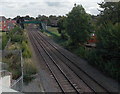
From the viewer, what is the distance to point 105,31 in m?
18.7

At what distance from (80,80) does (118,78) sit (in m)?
2.86

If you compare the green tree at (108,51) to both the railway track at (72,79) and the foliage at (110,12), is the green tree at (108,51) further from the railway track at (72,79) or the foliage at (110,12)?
the foliage at (110,12)

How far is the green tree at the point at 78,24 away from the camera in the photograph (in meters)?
30.9

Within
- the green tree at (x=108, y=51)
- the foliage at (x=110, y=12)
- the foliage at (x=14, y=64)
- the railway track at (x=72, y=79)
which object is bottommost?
the railway track at (x=72, y=79)

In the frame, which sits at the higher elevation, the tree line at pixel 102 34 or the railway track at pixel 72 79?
the tree line at pixel 102 34

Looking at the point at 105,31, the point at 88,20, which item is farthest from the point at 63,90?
the point at 88,20

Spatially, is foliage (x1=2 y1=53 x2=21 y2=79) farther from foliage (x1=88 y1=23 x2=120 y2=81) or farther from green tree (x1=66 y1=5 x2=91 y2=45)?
green tree (x1=66 y1=5 x2=91 y2=45)

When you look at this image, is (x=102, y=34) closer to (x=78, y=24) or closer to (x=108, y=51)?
(x=108, y=51)

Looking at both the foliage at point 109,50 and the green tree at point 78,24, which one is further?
the green tree at point 78,24

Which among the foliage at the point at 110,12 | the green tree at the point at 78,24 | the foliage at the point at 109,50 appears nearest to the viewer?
the foliage at the point at 109,50

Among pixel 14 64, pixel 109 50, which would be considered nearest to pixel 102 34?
pixel 109 50

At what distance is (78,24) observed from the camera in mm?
31266

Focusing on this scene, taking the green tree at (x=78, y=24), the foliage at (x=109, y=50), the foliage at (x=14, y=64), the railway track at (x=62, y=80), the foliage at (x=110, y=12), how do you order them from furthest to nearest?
the green tree at (x=78, y=24) → the foliage at (x=110, y=12) → the foliage at (x=109, y=50) → the foliage at (x=14, y=64) → the railway track at (x=62, y=80)

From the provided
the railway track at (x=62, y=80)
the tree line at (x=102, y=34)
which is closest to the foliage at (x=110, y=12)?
the tree line at (x=102, y=34)
